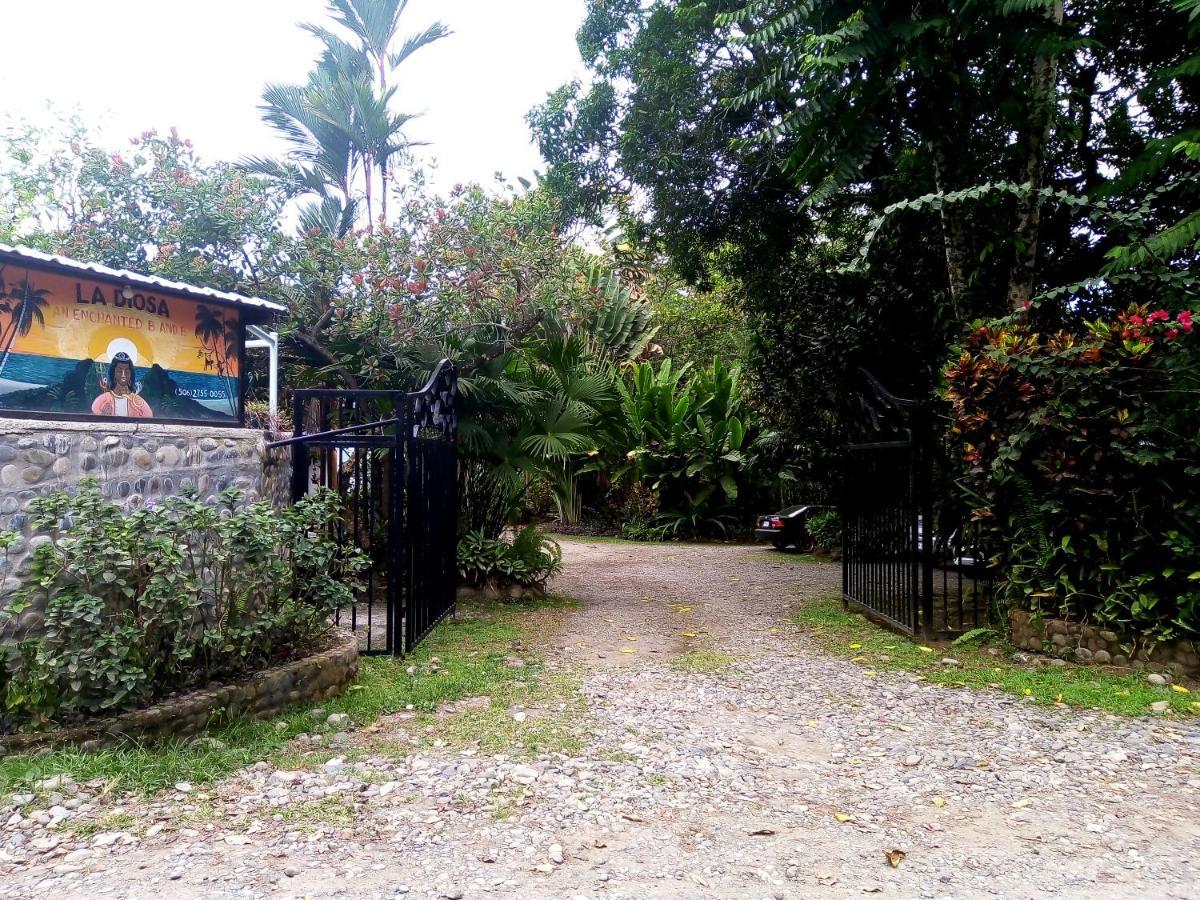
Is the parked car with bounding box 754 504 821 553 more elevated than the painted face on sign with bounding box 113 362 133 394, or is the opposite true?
the painted face on sign with bounding box 113 362 133 394

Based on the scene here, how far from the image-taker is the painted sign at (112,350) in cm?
508

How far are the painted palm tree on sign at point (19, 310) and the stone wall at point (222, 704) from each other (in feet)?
7.84

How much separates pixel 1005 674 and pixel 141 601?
5652 mm

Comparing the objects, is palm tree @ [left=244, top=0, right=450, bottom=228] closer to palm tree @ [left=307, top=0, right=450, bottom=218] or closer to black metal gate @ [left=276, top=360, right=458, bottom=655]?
palm tree @ [left=307, top=0, right=450, bottom=218]

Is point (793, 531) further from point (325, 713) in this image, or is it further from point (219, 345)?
point (325, 713)

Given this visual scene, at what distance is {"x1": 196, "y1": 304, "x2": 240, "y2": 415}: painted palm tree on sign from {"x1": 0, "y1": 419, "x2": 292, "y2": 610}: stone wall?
0.42 m

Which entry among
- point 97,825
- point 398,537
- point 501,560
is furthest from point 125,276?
point 501,560

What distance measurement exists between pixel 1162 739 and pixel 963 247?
4.62 metres

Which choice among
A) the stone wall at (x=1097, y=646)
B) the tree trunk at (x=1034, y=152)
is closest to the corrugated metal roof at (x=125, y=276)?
the tree trunk at (x=1034, y=152)

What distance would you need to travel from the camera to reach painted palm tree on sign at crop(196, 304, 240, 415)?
614 centimetres

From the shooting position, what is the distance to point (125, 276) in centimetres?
542

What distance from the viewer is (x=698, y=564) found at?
1477 centimetres

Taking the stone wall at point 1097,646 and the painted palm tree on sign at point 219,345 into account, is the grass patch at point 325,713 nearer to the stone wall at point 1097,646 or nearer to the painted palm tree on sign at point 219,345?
the painted palm tree on sign at point 219,345

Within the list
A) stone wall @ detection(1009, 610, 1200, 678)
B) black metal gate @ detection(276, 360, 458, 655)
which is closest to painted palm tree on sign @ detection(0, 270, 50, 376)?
black metal gate @ detection(276, 360, 458, 655)
